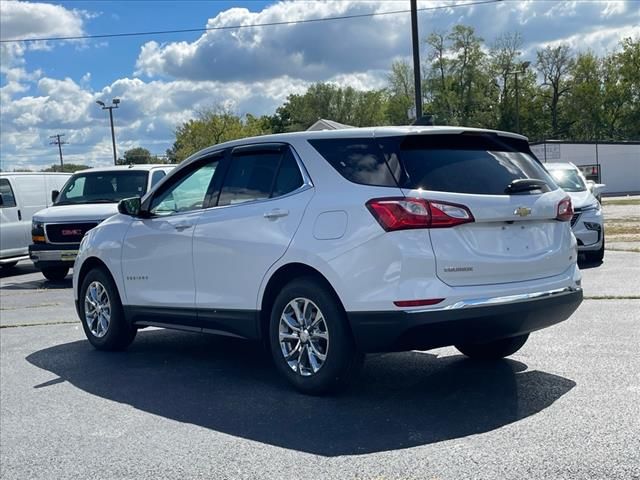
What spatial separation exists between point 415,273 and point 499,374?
153 cm

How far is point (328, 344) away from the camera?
16.5 feet

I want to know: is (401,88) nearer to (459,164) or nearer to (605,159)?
(605,159)

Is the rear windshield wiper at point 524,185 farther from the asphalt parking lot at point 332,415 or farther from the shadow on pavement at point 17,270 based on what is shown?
the shadow on pavement at point 17,270

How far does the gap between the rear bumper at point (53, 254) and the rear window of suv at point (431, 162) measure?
8924mm

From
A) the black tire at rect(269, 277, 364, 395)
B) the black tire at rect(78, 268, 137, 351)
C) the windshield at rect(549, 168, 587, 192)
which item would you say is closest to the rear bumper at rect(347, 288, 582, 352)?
the black tire at rect(269, 277, 364, 395)

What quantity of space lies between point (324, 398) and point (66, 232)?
30.4 feet

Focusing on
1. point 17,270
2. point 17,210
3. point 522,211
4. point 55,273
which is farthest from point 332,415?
point 17,270

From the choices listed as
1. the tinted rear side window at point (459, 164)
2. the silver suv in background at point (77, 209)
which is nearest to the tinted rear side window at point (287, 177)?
the tinted rear side window at point (459, 164)

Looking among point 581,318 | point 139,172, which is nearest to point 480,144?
point 581,318

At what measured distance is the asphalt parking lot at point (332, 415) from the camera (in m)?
4.04

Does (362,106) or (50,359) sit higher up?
(362,106)

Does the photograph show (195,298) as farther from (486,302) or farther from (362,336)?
(486,302)

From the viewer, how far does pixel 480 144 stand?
529 cm

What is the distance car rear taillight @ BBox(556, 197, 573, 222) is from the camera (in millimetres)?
5301
